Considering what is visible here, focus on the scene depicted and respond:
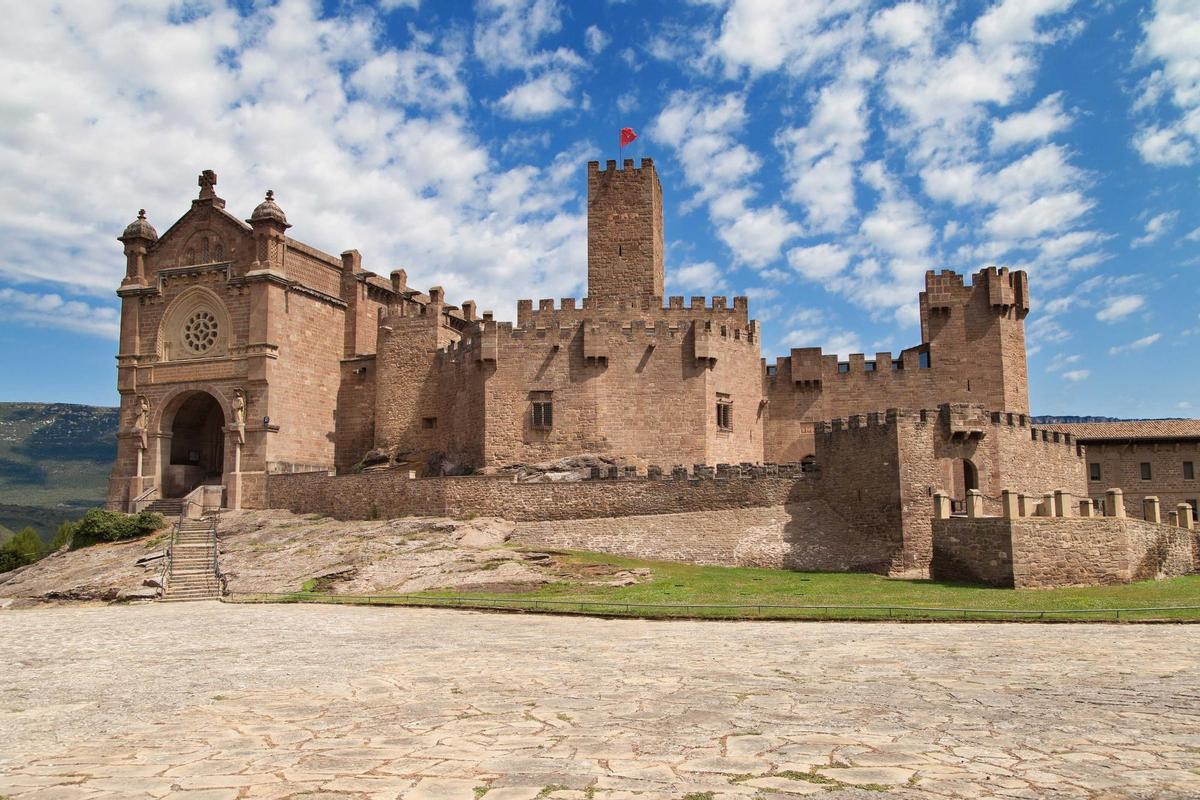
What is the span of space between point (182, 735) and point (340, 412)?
38.0 metres

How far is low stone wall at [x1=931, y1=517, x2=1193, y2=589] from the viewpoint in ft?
83.1

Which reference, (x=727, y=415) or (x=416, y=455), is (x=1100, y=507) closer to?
(x=727, y=415)

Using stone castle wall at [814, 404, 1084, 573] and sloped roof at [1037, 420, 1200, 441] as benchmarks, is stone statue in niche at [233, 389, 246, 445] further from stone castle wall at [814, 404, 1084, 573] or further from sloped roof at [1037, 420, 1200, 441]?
sloped roof at [1037, 420, 1200, 441]

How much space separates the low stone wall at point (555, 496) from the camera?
33.6m

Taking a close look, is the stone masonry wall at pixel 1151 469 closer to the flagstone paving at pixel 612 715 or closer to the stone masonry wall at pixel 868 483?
the stone masonry wall at pixel 868 483

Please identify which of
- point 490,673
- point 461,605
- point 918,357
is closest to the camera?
point 490,673

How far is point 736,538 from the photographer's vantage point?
31.8m

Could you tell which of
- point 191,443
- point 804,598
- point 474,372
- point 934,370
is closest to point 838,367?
point 934,370

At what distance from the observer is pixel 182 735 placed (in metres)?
Result: 9.11

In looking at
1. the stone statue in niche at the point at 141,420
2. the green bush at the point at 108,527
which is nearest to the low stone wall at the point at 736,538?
the green bush at the point at 108,527

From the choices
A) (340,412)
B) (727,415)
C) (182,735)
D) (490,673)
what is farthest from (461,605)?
(340,412)

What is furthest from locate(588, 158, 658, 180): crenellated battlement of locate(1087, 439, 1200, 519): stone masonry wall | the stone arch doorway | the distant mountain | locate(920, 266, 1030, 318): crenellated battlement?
the distant mountain

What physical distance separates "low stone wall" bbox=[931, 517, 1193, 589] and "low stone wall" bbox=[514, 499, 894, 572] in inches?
122

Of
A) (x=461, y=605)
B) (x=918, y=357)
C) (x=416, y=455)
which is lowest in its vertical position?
(x=461, y=605)
